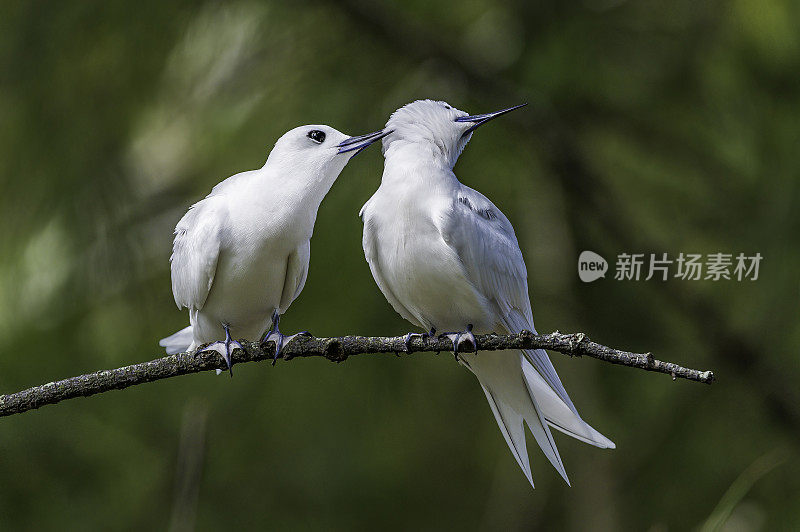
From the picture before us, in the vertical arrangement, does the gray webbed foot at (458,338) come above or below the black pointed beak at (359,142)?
below

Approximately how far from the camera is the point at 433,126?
1.84 m

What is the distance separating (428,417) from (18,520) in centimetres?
133

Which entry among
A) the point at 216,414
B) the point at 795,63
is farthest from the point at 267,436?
the point at 795,63

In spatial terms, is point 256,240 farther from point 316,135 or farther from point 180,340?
point 180,340

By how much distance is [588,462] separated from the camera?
10.3ft

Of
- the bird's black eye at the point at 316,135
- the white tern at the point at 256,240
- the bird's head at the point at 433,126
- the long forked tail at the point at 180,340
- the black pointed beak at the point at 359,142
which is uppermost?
the bird's head at the point at 433,126

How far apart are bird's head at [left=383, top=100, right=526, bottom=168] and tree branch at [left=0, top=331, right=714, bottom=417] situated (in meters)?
0.40

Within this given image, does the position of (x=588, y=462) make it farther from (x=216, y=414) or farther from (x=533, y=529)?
(x=216, y=414)

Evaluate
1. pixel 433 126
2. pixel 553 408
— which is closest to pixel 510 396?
pixel 553 408

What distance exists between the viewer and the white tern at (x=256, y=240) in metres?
1.74

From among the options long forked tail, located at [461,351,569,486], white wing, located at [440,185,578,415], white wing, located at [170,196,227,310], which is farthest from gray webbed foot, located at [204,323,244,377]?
long forked tail, located at [461,351,569,486]

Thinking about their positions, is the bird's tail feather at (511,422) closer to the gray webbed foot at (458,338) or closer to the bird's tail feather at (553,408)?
the bird's tail feather at (553,408)

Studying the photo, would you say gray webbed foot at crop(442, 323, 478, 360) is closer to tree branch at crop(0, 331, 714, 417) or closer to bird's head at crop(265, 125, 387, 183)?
tree branch at crop(0, 331, 714, 417)

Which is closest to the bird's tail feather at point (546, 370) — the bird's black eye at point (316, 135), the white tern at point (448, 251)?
the white tern at point (448, 251)
